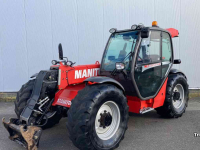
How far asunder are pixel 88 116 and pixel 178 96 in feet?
10.5

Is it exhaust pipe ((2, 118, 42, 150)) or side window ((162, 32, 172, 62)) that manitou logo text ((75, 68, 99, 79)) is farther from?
side window ((162, 32, 172, 62))

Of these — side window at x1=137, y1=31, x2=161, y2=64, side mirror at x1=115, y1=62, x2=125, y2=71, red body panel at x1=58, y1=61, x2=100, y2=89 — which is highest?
side window at x1=137, y1=31, x2=161, y2=64

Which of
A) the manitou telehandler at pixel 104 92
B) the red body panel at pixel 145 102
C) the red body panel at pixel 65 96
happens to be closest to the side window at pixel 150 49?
the manitou telehandler at pixel 104 92

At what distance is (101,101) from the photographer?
307cm

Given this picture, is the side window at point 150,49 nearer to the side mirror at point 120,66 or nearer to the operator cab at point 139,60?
the operator cab at point 139,60

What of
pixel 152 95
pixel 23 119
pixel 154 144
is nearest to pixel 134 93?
pixel 152 95

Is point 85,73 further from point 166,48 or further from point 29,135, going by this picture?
point 166,48

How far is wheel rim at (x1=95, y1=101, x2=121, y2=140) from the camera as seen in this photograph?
10.8 feet

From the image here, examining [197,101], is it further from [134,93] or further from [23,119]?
[23,119]

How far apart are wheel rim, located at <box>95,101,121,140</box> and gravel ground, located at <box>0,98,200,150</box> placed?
357 millimetres

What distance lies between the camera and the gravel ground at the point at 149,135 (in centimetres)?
348

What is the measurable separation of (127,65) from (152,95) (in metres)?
0.99

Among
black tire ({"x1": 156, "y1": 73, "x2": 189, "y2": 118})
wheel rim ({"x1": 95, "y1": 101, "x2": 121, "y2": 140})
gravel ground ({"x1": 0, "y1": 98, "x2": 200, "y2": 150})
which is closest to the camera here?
wheel rim ({"x1": 95, "y1": 101, "x2": 121, "y2": 140})

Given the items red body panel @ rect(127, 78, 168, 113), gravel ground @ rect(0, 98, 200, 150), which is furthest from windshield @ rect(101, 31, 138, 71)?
gravel ground @ rect(0, 98, 200, 150)
